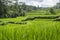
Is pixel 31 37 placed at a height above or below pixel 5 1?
above

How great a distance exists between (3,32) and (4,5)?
31.5m

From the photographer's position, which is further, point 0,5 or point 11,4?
point 11,4

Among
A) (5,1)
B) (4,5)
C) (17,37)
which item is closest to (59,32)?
(17,37)

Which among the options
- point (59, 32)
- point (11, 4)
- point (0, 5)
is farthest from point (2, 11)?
point (59, 32)

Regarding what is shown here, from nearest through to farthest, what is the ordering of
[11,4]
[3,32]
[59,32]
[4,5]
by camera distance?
[3,32]
[59,32]
[4,5]
[11,4]

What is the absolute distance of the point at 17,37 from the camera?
11.1ft

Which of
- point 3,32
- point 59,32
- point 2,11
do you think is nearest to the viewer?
point 3,32

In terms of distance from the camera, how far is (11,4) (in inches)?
1582

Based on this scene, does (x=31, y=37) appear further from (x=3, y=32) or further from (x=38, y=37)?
(x=3, y=32)

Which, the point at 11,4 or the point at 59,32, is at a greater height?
the point at 59,32

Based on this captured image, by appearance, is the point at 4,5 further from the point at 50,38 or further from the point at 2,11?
the point at 50,38

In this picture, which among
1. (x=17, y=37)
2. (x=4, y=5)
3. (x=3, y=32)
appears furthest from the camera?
(x=4, y=5)

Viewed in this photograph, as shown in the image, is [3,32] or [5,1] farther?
[5,1]

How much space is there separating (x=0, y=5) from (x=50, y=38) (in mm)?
31061
